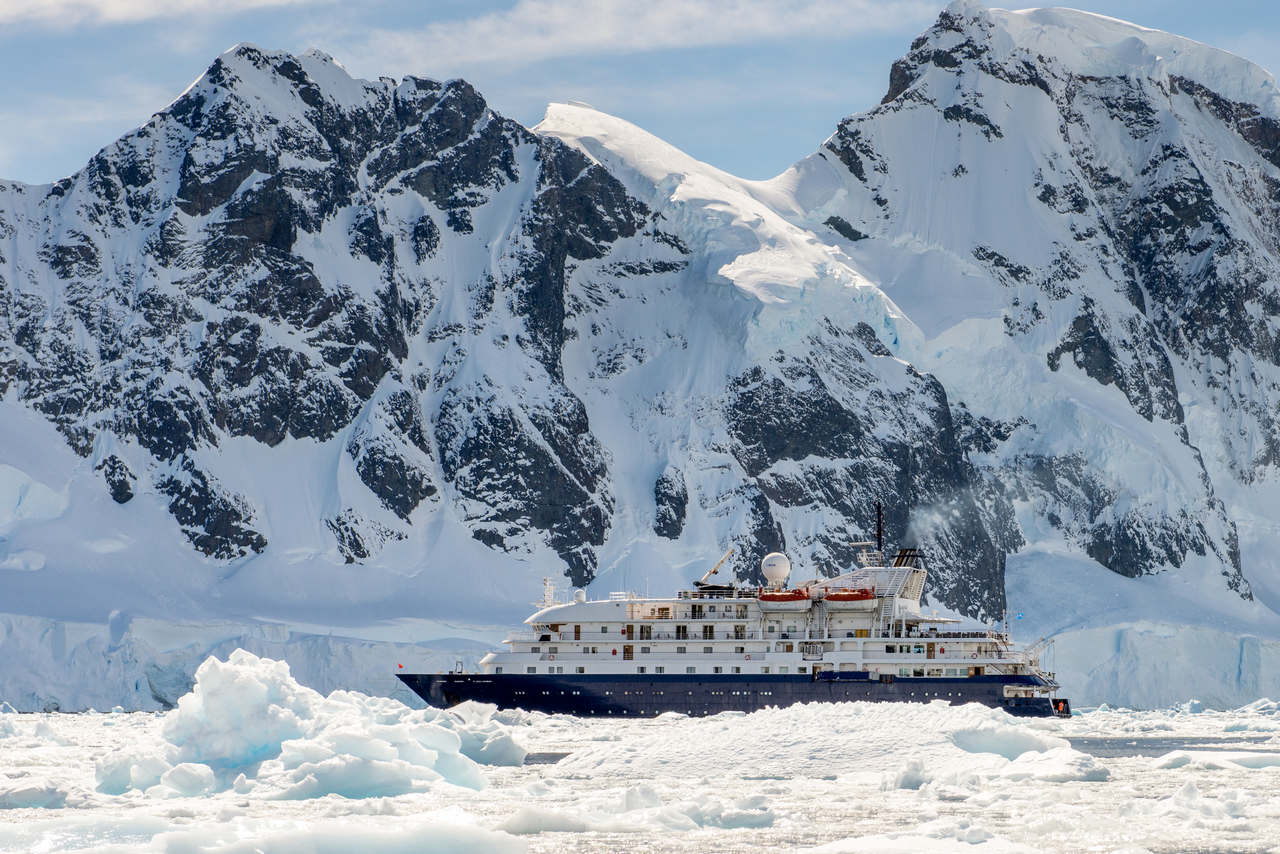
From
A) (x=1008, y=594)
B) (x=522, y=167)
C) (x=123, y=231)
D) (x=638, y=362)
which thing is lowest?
(x=1008, y=594)

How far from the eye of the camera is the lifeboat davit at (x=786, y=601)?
6744cm

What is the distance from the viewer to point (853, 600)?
67.8 meters

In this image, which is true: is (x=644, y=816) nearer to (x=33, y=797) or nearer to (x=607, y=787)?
(x=607, y=787)

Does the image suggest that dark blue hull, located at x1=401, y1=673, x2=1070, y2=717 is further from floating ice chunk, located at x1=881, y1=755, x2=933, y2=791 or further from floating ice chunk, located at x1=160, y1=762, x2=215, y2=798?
floating ice chunk, located at x1=160, y1=762, x2=215, y2=798

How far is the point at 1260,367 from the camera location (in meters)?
140

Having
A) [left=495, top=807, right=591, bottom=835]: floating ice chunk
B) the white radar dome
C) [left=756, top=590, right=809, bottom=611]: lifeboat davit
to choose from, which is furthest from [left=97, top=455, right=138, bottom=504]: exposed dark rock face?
[left=495, top=807, right=591, bottom=835]: floating ice chunk

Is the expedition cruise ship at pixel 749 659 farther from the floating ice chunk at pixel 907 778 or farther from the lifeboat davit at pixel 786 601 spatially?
the floating ice chunk at pixel 907 778

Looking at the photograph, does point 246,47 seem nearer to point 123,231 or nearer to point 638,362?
point 123,231

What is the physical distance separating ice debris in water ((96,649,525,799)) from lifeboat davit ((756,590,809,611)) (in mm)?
31899

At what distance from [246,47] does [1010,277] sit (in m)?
67.2

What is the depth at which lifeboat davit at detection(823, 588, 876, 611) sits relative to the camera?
67562 millimetres

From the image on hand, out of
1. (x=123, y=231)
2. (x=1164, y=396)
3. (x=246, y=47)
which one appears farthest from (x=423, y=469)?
(x=1164, y=396)

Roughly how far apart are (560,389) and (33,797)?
272ft

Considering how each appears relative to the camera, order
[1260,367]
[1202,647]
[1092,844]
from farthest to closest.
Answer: [1260,367]
[1202,647]
[1092,844]
